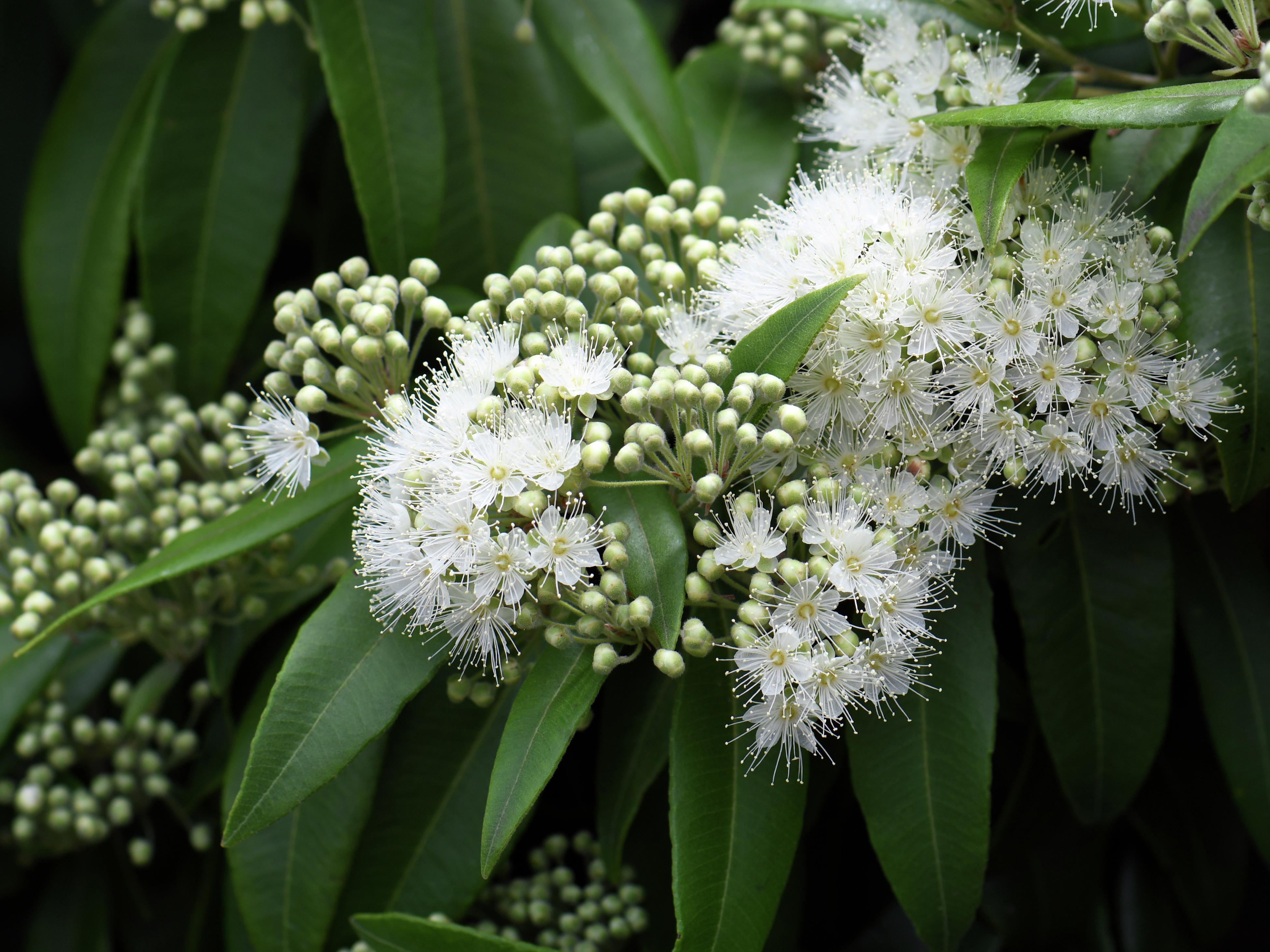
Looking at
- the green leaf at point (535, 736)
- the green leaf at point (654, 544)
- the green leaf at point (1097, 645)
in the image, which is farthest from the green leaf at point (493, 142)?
the green leaf at point (1097, 645)

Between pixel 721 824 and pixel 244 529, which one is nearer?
pixel 721 824

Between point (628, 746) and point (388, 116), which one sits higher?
point (388, 116)

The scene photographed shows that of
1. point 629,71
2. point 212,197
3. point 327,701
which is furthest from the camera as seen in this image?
point 212,197

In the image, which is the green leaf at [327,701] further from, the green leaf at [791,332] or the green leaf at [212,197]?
the green leaf at [212,197]

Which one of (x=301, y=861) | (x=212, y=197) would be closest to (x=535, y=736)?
(x=301, y=861)

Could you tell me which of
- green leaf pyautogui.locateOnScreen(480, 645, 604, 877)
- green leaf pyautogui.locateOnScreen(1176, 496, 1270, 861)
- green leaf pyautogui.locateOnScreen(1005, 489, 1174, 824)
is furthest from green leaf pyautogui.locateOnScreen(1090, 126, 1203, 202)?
green leaf pyautogui.locateOnScreen(480, 645, 604, 877)

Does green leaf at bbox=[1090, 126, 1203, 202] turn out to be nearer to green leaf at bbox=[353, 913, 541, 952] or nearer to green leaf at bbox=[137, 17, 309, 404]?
green leaf at bbox=[353, 913, 541, 952]

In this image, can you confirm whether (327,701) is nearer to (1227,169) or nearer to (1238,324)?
(1227,169)
